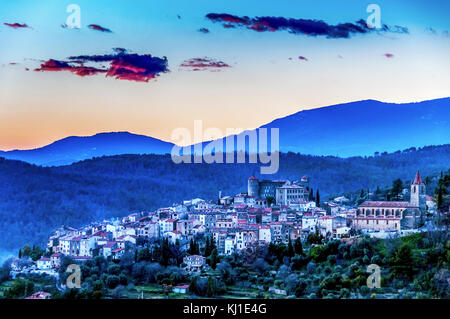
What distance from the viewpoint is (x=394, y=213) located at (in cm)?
1398

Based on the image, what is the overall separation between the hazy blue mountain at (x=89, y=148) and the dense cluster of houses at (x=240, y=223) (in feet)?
4.79

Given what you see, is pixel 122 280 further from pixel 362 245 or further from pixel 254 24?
pixel 254 24

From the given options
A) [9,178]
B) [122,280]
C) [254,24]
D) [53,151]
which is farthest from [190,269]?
[9,178]

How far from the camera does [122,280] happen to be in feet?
40.7

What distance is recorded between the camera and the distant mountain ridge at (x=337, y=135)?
55.8 ft

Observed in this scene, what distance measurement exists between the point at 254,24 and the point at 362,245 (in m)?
4.36

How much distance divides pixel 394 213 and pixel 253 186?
14.8 ft

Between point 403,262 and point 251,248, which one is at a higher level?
point 251,248

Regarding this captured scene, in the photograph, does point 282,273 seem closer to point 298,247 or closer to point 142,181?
point 298,247

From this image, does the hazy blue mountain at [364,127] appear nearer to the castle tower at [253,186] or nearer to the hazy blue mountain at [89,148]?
the castle tower at [253,186]

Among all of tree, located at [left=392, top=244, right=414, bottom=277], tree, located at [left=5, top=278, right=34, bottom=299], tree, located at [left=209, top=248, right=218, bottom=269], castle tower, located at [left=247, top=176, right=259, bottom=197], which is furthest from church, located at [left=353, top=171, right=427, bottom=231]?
tree, located at [left=5, top=278, right=34, bottom=299]

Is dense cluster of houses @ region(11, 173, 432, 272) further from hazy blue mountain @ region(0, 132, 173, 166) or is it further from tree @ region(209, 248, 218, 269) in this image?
hazy blue mountain @ region(0, 132, 173, 166)

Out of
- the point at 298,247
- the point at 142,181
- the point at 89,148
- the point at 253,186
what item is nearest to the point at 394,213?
the point at 298,247

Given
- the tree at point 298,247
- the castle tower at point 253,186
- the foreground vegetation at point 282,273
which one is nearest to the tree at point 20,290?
the foreground vegetation at point 282,273
